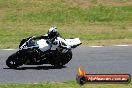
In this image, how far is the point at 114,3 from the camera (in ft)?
120

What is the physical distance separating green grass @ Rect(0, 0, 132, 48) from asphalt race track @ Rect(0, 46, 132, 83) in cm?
248

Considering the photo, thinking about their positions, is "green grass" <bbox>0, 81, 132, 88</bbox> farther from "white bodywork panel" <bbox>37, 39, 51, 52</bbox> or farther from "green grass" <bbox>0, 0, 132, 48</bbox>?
"green grass" <bbox>0, 0, 132, 48</bbox>

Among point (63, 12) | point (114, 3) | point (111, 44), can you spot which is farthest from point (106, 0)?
point (111, 44)

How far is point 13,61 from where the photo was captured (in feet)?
63.6

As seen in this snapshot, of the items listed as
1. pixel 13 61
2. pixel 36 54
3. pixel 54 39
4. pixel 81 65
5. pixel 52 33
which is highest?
pixel 52 33

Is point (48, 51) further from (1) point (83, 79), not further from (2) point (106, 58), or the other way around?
(1) point (83, 79)

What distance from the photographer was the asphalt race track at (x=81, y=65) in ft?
59.0

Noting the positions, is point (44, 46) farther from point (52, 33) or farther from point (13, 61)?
point (13, 61)

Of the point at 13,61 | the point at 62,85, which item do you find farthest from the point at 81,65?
the point at 62,85

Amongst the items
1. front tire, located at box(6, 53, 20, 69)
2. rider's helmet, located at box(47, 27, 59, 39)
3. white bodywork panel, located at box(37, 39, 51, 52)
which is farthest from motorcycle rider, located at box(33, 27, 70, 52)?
front tire, located at box(6, 53, 20, 69)

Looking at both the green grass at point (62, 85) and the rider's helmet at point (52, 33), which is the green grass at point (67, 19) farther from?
the green grass at point (62, 85)

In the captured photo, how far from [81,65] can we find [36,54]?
6.20ft

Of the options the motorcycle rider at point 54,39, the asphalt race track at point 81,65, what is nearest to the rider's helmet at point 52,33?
the motorcycle rider at point 54,39

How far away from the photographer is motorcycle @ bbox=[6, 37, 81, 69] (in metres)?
19.4
